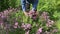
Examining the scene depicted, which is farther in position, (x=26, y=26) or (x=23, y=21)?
(x=23, y=21)

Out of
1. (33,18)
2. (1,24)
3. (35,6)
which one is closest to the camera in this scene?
(1,24)

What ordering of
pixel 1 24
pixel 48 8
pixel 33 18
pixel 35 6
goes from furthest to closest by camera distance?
1. pixel 48 8
2. pixel 35 6
3. pixel 33 18
4. pixel 1 24

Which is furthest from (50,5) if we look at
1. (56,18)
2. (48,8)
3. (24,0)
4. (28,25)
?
(28,25)

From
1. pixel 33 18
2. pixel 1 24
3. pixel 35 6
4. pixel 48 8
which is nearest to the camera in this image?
pixel 1 24

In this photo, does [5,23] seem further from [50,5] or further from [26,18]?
[50,5]

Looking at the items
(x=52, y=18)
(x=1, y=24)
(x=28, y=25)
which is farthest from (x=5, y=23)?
(x=52, y=18)

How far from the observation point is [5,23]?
4.45 metres

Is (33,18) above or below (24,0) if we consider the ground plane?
below

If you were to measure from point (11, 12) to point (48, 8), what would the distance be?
978 millimetres

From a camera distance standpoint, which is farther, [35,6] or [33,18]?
[35,6]

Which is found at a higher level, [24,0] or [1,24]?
[24,0]

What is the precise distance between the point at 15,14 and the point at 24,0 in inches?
13.7

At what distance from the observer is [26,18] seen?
4648 millimetres

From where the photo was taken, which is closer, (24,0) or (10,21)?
(10,21)
